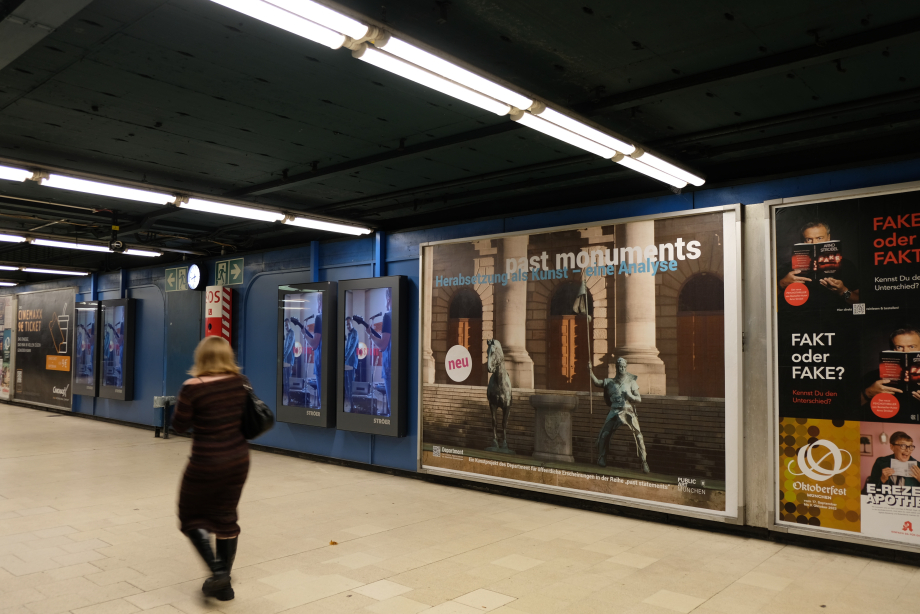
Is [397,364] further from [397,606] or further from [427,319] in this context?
[397,606]

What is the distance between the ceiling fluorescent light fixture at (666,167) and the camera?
5133mm

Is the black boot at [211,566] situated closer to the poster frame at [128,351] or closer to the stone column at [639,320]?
the stone column at [639,320]

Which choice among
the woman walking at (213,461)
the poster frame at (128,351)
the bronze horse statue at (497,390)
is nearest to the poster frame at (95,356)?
the poster frame at (128,351)

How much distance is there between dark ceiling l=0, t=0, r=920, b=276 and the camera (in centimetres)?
358

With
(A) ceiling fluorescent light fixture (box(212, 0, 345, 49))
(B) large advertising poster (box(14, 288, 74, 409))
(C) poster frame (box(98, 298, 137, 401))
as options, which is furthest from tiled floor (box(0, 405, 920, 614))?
(B) large advertising poster (box(14, 288, 74, 409))

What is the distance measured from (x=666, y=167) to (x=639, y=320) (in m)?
1.51

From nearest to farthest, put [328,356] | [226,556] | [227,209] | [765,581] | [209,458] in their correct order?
Result: [209,458] < [226,556] < [765,581] < [227,209] < [328,356]

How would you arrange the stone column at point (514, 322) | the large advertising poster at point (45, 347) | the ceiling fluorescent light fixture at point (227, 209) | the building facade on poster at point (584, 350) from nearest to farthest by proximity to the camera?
the building facade on poster at point (584, 350)
the stone column at point (514, 322)
the ceiling fluorescent light fixture at point (227, 209)
the large advertising poster at point (45, 347)

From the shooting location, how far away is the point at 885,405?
16.3ft

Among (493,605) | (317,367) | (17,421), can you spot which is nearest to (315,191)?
(317,367)

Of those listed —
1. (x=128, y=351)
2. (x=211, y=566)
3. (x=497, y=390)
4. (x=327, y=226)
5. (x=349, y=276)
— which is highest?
(x=327, y=226)

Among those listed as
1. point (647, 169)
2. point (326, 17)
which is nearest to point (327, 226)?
point (647, 169)

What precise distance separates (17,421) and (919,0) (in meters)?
16.1

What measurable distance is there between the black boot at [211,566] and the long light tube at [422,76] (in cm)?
293
